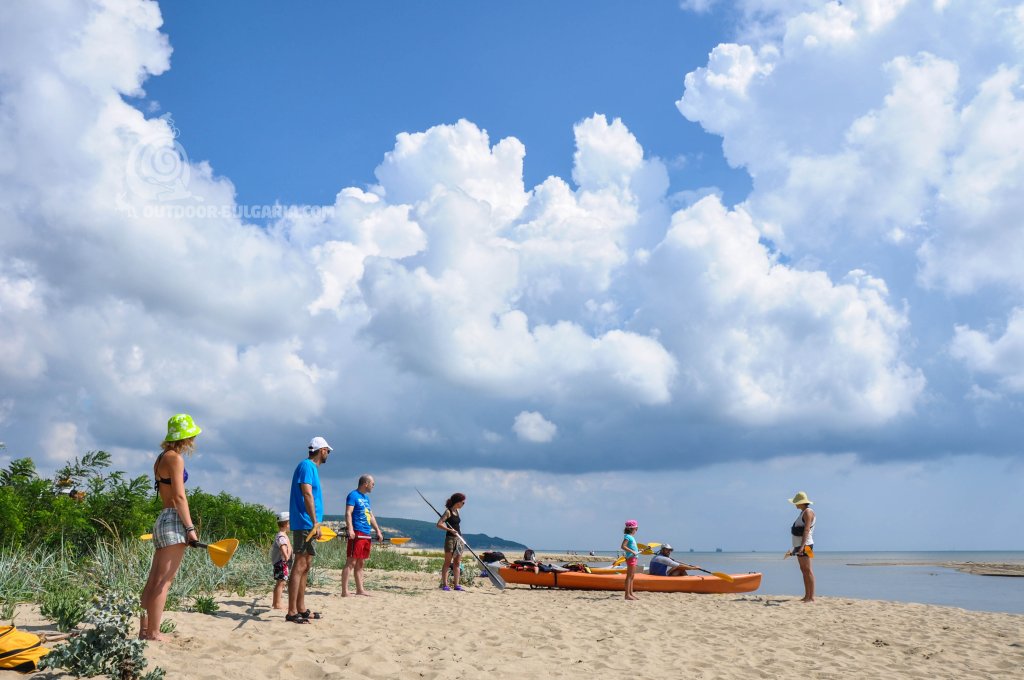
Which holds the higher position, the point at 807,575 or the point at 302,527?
the point at 302,527

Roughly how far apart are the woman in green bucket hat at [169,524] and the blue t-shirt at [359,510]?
443 centimetres

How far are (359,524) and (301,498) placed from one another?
2866mm

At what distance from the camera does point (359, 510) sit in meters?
9.95

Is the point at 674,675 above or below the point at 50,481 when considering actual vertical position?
below

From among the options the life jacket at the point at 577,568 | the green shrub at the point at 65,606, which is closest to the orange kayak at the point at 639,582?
the life jacket at the point at 577,568

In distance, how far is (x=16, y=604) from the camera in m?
6.50

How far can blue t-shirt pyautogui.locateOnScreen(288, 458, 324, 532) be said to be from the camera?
7.26m

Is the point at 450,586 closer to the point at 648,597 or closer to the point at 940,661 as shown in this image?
the point at 648,597

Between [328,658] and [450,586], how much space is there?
7.47 metres

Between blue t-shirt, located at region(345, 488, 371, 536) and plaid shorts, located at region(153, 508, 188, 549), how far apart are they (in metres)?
4.54

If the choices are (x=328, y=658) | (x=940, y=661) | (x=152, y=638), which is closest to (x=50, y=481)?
(x=152, y=638)

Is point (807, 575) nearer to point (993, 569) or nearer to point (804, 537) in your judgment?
point (804, 537)

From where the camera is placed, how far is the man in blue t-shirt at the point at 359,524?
9883 millimetres

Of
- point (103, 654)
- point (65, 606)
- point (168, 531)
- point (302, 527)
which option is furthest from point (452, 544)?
point (103, 654)
